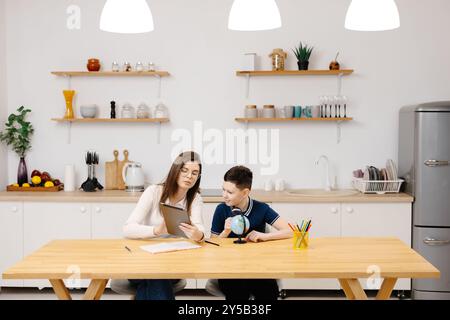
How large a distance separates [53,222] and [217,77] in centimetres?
174

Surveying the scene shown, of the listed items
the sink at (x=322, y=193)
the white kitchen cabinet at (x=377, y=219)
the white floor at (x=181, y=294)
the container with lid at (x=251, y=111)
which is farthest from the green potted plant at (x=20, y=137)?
the white kitchen cabinet at (x=377, y=219)

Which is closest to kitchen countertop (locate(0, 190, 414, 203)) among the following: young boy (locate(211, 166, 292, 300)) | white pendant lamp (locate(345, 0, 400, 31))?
young boy (locate(211, 166, 292, 300))

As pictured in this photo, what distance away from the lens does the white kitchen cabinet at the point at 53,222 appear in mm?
4270

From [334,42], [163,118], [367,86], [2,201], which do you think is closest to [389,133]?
[367,86]

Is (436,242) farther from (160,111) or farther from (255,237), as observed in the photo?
(160,111)

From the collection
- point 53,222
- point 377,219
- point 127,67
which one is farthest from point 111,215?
point 377,219

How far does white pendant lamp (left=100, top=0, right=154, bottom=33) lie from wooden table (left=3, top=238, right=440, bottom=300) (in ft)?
3.15

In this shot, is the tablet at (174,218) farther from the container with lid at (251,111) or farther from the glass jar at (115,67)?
the glass jar at (115,67)

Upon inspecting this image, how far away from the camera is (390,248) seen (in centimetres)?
262

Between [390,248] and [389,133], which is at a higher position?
[389,133]

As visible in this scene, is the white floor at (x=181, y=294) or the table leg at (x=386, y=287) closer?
the table leg at (x=386, y=287)

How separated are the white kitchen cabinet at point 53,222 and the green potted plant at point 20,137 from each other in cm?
46
